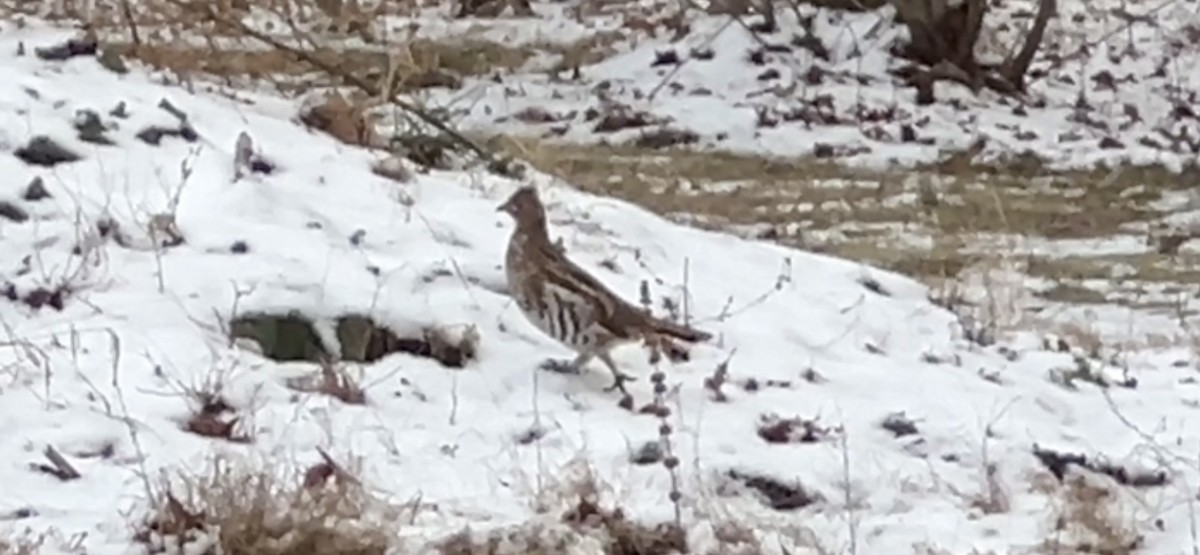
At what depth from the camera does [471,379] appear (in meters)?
6.18

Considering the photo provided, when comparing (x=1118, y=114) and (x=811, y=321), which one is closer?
(x=811, y=321)

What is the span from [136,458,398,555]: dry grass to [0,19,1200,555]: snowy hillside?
0.09ft

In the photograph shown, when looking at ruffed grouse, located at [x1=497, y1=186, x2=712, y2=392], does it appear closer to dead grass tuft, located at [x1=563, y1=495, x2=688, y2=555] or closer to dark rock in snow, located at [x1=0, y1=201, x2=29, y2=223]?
dead grass tuft, located at [x1=563, y1=495, x2=688, y2=555]

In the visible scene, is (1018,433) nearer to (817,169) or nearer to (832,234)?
(832,234)

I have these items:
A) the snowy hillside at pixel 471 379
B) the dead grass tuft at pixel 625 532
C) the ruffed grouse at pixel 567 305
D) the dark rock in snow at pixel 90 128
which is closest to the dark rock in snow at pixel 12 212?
the snowy hillside at pixel 471 379

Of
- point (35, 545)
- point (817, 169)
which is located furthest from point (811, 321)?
point (817, 169)

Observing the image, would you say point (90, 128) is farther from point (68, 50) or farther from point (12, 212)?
point (68, 50)

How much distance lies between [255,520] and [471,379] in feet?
5.35

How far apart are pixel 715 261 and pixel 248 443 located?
9.73ft

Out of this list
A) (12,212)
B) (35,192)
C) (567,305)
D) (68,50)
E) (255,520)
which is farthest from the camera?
(68,50)

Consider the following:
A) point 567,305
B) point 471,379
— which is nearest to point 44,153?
point 471,379

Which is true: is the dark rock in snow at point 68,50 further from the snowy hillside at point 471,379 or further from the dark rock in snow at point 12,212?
the dark rock in snow at point 12,212

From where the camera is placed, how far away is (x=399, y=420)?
227 inches

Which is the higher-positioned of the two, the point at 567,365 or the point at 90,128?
the point at 90,128
